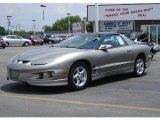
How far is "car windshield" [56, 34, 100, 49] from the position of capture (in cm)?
918

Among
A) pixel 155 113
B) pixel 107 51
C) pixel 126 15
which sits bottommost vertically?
pixel 155 113

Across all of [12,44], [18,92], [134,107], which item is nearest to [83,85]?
[18,92]

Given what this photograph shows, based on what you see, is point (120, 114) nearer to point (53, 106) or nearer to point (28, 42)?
point (53, 106)

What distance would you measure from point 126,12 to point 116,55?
26752 millimetres

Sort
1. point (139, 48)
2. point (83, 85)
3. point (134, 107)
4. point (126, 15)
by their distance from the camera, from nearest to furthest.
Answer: point (134, 107) → point (83, 85) → point (139, 48) → point (126, 15)

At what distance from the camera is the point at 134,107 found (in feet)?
21.9

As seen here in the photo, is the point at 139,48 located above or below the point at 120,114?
above

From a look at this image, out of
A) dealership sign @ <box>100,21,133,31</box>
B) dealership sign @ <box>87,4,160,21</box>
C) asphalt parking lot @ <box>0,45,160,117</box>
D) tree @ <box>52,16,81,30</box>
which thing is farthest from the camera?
tree @ <box>52,16,81,30</box>

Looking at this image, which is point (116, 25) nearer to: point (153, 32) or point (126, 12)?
point (126, 12)

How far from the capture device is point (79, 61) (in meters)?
8.52

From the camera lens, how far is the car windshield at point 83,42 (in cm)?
918

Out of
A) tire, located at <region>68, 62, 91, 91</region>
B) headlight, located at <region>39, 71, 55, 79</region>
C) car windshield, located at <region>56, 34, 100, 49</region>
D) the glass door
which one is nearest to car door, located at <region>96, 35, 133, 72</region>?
car windshield, located at <region>56, 34, 100, 49</region>

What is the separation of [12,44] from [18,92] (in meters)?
34.6

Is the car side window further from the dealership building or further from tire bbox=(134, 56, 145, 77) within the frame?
the dealership building
